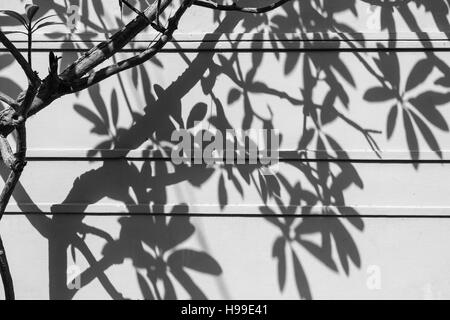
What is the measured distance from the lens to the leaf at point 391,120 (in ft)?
11.0

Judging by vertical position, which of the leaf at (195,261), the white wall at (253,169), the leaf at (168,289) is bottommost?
the leaf at (168,289)

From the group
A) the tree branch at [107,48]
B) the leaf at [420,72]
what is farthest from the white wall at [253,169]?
the tree branch at [107,48]

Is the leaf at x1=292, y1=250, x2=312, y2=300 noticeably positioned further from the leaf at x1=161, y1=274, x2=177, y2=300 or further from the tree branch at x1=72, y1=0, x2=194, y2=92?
the tree branch at x1=72, y1=0, x2=194, y2=92

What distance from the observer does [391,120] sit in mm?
3359

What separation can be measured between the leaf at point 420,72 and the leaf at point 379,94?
0.46ft

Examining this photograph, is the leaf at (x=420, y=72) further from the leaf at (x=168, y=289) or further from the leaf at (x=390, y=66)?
the leaf at (x=168, y=289)

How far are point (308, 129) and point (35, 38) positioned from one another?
1.92 meters

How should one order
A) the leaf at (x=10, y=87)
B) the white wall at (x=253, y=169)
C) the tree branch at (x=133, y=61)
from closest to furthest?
the tree branch at (x=133, y=61) → the white wall at (x=253, y=169) → the leaf at (x=10, y=87)

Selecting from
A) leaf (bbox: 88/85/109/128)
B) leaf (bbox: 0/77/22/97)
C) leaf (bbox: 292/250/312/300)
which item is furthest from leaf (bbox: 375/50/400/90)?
leaf (bbox: 0/77/22/97)

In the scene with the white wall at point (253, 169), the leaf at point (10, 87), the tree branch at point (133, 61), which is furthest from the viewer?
the leaf at point (10, 87)

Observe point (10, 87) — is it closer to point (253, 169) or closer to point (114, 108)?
point (114, 108)

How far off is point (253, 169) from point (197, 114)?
0.52 m

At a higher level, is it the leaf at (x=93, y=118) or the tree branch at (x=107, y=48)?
the tree branch at (x=107, y=48)

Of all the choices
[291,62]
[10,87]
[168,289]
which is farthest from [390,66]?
[10,87]
